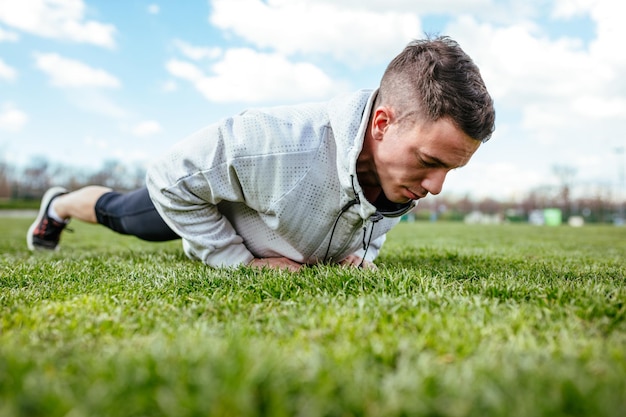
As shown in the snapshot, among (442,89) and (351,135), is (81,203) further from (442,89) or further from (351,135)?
(442,89)

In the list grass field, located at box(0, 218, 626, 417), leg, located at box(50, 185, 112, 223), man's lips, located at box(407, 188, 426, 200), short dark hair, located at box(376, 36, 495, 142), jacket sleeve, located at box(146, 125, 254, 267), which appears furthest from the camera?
leg, located at box(50, 185, 112, 223)

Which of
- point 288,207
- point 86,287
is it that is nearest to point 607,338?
point 288,207

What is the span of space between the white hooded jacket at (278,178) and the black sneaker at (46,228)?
2.02 metres

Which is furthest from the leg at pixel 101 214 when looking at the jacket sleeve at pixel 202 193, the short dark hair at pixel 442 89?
the short dark hair at pixel 442 89

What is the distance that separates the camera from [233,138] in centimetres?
288

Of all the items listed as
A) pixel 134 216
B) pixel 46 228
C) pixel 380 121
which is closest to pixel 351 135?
pixel 380 121

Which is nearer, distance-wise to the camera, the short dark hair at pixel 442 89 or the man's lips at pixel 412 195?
the short dark hair at pixel 442 89

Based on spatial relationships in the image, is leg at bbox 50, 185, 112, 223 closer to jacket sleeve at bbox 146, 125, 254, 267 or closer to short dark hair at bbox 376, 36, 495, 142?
jacket sleeve at bbox 146, 125, 254, 267

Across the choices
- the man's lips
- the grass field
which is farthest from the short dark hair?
the grass field

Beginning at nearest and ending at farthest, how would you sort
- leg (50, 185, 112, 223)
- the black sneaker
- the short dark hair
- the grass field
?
the grass field < the short dark hair < leg (50, 185, 112, 223) < the black sneaker

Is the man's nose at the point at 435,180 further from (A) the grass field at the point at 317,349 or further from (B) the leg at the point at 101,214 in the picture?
(B) the leg at the point at 101,214

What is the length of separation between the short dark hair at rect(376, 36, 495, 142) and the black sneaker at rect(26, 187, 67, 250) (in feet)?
11.6

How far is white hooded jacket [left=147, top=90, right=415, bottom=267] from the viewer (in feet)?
9.36

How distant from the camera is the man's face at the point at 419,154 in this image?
99.0 inches
